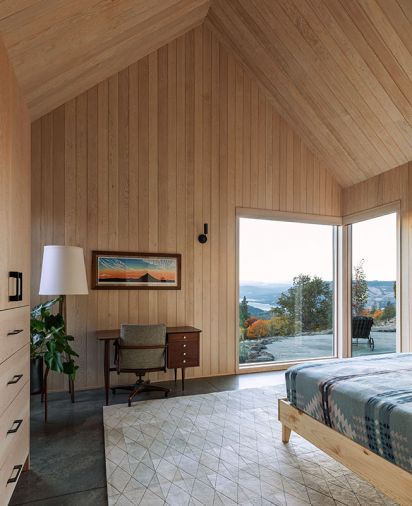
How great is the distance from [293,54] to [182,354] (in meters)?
3.84

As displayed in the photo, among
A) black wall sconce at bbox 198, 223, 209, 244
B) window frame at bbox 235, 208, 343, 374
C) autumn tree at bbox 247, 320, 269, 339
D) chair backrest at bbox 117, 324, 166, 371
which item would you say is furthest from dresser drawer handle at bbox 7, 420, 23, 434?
autumn tree at bbox 247, 320, 269, 339

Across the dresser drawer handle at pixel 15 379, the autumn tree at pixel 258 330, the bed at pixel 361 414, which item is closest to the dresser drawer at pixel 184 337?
the autumn tree at pixel 258 330

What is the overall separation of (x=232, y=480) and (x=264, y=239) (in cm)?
344

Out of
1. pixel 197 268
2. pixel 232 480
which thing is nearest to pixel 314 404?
pixel 232 480

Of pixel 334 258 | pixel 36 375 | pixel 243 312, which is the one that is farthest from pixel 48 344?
pixel 334 258

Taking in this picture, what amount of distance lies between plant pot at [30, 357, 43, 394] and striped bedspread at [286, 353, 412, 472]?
2.46 meters

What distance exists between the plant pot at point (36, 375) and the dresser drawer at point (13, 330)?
1302 millimetres

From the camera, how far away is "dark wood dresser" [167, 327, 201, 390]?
3.81 m

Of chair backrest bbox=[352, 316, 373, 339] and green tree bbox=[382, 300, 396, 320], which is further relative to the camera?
chair backrest bbox=[352, 316, 373, 339]

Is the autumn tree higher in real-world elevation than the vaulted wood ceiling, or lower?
lower

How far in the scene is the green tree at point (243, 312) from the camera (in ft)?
16.0

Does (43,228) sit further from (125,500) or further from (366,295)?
(366,295)

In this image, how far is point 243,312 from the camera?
16.1 feet

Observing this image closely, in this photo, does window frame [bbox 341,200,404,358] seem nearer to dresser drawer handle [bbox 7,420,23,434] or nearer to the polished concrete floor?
the polished concrete floor
